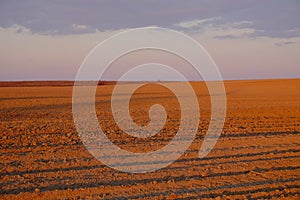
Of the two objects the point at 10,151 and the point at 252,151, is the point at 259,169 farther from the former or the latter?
the point at 10,151

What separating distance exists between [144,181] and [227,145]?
141 inches

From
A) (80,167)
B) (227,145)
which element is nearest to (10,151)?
(80,167)

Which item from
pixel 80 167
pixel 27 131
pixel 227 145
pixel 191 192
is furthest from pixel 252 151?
pixel 27 131

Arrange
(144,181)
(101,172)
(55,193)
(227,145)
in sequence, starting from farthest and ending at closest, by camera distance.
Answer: (227,145) < (101,172) < (144,181) < (55,193)

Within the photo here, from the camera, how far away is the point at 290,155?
25.4 feet

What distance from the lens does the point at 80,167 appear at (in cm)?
664

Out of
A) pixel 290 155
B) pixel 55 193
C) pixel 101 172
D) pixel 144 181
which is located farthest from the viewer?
pixel 290 155

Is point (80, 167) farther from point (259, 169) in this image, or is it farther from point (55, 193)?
point (259, 169)

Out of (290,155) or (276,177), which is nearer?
(276,177)

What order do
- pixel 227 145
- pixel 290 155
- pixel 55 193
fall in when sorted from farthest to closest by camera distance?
pixel 227 145 < pixel 290 155 < pixel 55 193

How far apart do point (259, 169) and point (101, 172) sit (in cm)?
292

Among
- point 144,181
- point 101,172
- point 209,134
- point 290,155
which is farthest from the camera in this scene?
point 209,134

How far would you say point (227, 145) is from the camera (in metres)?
8.77

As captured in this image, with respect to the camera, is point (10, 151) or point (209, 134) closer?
point (10, 151)
